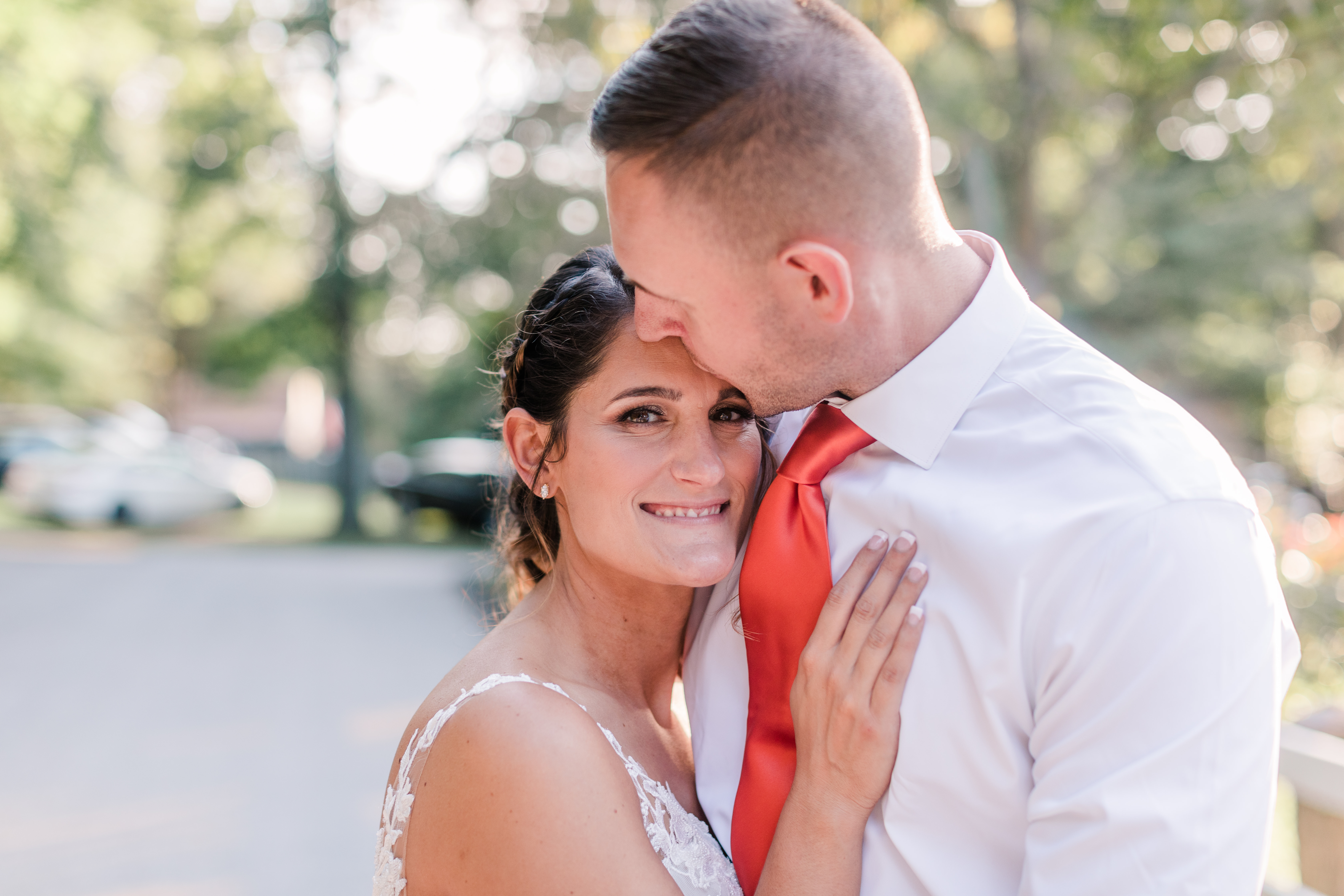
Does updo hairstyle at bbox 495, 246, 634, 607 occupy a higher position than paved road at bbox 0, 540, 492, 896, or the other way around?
updo hairstyle at bbox 495, 246, 634, 607

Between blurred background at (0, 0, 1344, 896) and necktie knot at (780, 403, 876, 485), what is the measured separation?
156 centimetres

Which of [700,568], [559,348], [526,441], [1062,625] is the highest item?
[559,348]

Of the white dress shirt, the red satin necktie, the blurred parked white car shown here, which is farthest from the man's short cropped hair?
the blurred parked white car

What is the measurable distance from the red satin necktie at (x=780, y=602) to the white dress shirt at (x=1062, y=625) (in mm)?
45

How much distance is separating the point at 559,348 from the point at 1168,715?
1372mm

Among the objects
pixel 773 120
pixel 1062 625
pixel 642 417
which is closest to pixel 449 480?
pixel 642 417

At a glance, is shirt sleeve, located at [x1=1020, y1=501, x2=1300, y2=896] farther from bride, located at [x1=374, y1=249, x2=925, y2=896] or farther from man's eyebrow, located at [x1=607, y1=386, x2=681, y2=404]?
man's eyebrow, located at [x1=607, y1=386, x2=681, y2=404]

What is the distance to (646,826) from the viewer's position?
1923 mm

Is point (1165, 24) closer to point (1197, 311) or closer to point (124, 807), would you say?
point (124, 807)

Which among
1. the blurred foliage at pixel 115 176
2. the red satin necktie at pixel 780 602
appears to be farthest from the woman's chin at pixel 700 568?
the blurred foliage at pixel 115 176

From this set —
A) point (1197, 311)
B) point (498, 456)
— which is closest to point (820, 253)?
point (498, 456)

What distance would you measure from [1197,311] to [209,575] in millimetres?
18654

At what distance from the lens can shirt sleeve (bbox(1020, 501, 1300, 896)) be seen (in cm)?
137

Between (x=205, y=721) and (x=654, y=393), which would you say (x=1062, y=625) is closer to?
(x=654, y=393)
